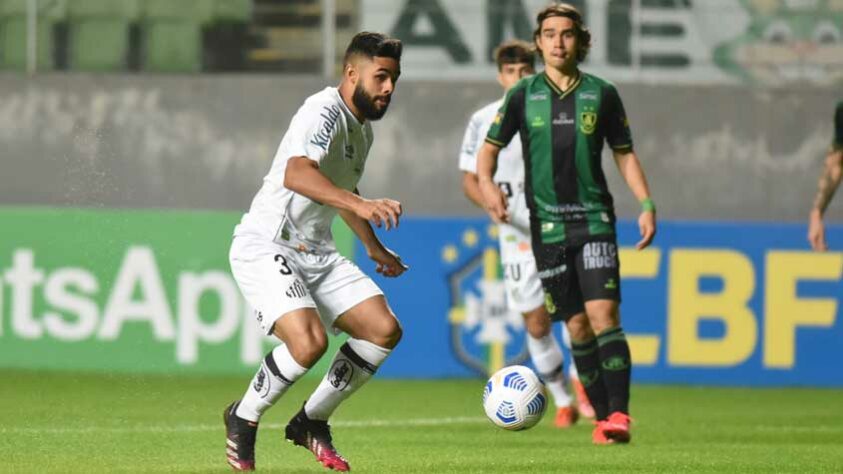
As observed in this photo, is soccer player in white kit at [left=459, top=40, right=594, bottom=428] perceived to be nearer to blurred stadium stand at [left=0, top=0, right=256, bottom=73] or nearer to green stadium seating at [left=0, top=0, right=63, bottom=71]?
blurred stadium stand at [left=0, top=0, right=256, bottom=73]

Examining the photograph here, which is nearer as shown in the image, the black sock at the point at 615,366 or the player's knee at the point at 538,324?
the black sock at the point at 615,366

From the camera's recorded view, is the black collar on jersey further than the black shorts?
Yes

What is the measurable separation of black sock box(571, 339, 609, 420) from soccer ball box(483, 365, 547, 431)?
901 mm

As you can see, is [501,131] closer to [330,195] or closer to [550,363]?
[550,363]

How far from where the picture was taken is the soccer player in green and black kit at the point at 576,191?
8445mm

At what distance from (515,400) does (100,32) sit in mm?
8970

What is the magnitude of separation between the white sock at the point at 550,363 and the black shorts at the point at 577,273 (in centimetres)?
125

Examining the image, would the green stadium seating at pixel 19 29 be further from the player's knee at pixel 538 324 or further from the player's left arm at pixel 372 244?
the player's left arm at pixel 372 244

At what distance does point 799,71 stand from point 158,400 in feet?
24.6

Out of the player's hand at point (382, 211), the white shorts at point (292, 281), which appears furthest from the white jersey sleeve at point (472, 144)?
the player's hand at point (382, 211)

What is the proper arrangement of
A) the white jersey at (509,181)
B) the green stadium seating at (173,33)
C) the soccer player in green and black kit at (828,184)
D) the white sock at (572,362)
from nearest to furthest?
the white sock at (572,362), the soccer player in green and black kit at (828,184), the white jersey at (509,181), the green stadium seating at (173,33)

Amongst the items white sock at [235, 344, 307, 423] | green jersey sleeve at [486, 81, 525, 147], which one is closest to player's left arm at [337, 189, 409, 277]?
white sock at [235, 344, 307, 423]

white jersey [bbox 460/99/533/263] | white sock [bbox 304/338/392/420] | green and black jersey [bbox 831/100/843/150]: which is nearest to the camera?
white sock [bbox 304/338/392/420]

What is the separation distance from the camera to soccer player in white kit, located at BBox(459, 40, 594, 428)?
1013 cm
